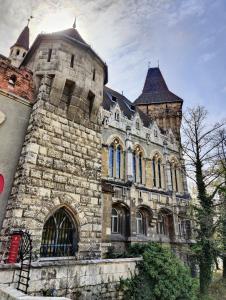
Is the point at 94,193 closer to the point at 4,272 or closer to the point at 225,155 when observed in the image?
the point at 4,272

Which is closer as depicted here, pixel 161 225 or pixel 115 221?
pixel 115 221

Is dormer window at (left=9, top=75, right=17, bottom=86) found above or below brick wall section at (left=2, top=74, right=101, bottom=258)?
above

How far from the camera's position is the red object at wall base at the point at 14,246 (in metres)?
5.04

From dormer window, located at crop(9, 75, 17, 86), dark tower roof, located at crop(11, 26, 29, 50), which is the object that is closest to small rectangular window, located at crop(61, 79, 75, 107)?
dormer window, located at crop(9, 75, 17, 86)

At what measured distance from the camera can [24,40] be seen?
24.1 meters

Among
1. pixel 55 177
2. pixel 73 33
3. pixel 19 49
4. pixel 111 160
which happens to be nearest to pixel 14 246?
pixel 55 177

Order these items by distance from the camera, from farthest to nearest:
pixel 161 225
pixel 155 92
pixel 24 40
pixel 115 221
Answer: pixel 24 40, pixel 155 92, pixel 161 225, pixel 115 221

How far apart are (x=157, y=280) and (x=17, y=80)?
8038mm

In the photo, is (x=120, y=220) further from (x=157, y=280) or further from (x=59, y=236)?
(x=59, y=236)

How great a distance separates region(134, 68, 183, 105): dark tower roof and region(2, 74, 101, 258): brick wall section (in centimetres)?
1552

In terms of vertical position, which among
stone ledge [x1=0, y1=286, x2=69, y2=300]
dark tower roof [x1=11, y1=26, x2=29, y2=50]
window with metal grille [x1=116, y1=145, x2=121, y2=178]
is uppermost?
dark tower roof [x1=11, y1=26, x2=29, y2=50]

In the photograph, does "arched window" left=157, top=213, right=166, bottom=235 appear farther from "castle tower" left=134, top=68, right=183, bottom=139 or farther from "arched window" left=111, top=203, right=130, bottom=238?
"castle tower" left=134, top=68, right=183, bottom=139

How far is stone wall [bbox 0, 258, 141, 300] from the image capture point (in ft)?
14.3

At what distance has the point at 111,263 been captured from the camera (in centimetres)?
604
